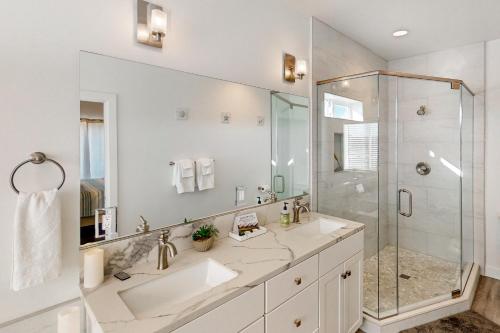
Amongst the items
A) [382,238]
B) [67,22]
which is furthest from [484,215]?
[67,22]

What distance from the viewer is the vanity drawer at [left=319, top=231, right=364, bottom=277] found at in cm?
169

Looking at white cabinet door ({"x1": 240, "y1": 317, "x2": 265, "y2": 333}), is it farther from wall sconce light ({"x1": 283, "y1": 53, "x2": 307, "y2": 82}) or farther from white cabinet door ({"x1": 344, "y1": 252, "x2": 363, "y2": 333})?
wall sconce light ({"x1": 283, "y1": 53, "x2": 307, "y2": 82})

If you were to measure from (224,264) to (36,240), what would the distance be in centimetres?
83

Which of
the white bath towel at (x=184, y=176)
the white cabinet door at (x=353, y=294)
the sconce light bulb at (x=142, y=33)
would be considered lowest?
the white cabinet door at (x=353, y=294)

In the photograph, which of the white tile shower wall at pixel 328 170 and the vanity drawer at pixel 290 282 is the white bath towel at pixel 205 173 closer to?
the vanity drawer at pixel 290 282

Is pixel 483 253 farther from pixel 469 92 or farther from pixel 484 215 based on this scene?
pixel 469 92

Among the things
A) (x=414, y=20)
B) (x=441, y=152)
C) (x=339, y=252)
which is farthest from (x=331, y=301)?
(x=414, y=20)

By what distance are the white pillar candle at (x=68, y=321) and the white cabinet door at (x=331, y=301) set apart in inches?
50.2

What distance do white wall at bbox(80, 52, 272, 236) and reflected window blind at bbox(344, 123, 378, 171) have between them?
1166 mm

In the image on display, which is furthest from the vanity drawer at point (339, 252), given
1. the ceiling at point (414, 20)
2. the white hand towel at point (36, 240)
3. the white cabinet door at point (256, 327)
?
the ceiling at point (414, 20)

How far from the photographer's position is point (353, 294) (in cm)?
202

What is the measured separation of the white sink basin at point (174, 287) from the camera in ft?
3.99

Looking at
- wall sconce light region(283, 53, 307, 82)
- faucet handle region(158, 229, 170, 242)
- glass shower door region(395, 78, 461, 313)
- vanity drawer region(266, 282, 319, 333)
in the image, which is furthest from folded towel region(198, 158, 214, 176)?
glass shower door region(395, 78, 461, 313)

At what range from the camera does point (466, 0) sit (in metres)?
2.23
